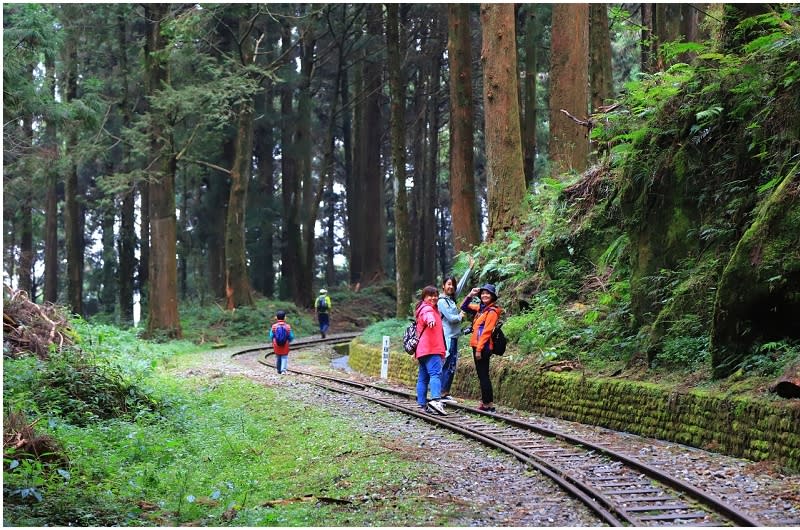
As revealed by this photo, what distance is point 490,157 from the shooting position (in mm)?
19125

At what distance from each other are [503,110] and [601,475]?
1227cm

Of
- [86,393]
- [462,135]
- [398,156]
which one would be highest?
[462,135]

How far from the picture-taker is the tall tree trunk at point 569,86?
1922 centimetres

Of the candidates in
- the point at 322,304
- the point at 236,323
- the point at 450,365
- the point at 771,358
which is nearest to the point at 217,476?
the point at 450,365

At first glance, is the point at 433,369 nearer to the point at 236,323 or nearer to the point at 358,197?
the point at 236,323

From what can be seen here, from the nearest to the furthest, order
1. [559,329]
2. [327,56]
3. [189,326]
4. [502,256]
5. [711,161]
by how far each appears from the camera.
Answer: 1. [711,161]
2. [559,329]
3. [502,256]
4. [189,326]
5. [327,56]

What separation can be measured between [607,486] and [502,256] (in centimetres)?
1065

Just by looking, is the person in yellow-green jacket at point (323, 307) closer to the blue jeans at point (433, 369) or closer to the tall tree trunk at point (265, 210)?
the tall tree trunk at point (265, 210)

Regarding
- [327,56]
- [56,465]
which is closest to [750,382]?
[56,465]

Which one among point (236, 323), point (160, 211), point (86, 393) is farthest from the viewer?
point (236, 323)

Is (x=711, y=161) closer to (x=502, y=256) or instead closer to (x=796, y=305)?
(x=796, y=305)

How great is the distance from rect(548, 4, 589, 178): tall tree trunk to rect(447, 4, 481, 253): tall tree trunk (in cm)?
252

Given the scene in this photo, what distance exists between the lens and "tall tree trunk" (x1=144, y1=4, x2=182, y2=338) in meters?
28.2

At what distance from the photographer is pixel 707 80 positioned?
11578mm
